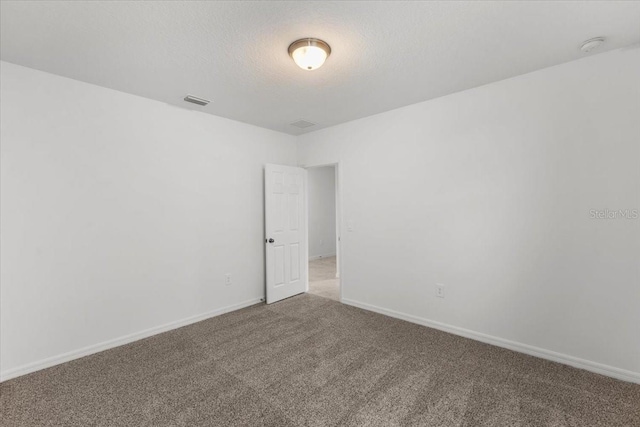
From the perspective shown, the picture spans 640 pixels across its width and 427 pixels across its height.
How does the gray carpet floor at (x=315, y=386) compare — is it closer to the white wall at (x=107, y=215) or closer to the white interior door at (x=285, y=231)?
the white wall at (x=107, y=215)

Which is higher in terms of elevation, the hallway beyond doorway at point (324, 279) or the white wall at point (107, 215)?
the white wall at point (107, 215)

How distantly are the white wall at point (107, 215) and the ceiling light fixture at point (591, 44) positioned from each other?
11.6ft

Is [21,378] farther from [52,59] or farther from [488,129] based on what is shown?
[488,129]

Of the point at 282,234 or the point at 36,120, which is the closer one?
the point at 36,120

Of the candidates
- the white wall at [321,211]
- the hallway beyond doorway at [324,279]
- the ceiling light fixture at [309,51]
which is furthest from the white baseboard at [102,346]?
the white wall at [321,211]

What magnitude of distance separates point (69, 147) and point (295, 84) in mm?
2127

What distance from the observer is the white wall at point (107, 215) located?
2381mm

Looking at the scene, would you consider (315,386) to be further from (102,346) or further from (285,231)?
(285,231)

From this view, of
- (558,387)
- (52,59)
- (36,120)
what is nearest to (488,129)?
(558,387)

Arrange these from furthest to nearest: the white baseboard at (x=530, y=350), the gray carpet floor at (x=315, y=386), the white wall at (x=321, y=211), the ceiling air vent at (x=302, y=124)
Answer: the white wall at (x=321, y=211) < the ceiling air vent at (x=302, y=124) < the white baseboard at (x=530, y=350) < the gray carpet floor at (x=315, y=386)

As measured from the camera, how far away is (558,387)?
214cm

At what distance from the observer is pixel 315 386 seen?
7.18 ft

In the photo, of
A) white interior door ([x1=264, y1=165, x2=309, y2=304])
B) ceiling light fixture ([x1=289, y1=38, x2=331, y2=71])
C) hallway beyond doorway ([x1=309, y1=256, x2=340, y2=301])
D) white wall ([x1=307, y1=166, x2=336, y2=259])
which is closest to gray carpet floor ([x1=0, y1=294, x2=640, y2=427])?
white interior door ([x1=264, y1=165, x2=309, y2=304])

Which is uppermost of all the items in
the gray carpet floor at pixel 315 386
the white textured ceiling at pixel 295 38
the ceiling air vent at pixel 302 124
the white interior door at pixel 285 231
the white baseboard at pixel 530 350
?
the ceiling air vent at pixel 302 124
